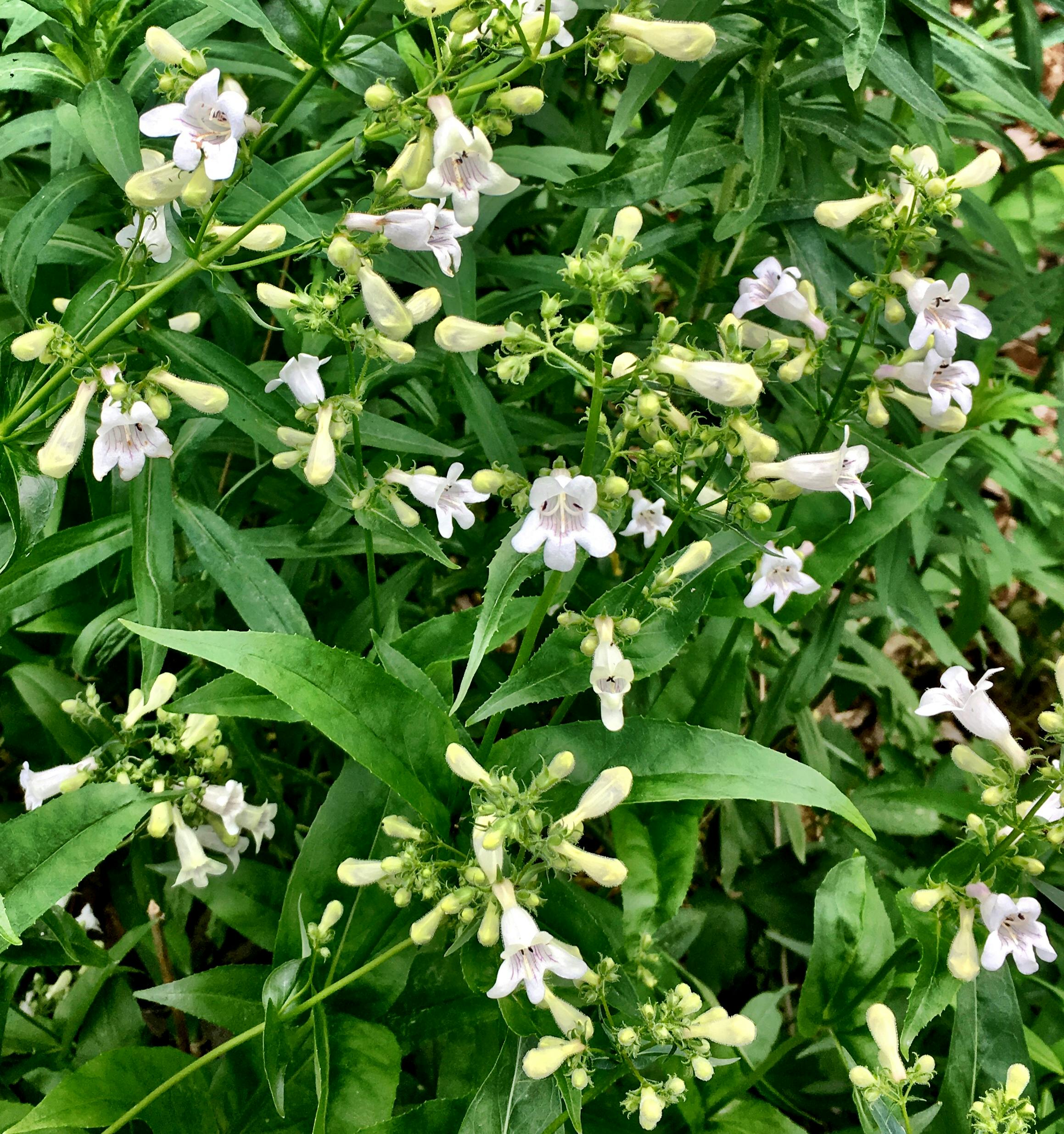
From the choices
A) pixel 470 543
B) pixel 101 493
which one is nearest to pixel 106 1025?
pixel 101 493

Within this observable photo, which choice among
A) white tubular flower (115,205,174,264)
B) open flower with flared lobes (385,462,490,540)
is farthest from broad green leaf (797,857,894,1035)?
white tubular flower (115,205,174,264)

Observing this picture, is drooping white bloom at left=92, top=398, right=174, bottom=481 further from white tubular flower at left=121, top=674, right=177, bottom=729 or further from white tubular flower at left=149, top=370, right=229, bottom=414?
white tubular flower at left=121, top=674, right=177, bottom=729

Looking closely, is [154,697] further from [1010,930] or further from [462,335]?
[1010,930]

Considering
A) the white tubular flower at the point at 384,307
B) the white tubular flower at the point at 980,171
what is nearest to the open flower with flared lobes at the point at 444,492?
the white tubular flower at the point at 384,307

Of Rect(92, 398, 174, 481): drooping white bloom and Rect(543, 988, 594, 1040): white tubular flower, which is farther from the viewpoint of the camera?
Rect(92, 398, 174, 481): drooping white bloom

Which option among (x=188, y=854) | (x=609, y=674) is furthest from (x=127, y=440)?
(x=609, y=674)

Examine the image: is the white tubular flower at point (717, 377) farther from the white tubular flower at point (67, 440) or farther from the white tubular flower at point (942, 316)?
the white tubular flower at point (67, 440)

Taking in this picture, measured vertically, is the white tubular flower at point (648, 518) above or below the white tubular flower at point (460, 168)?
below
